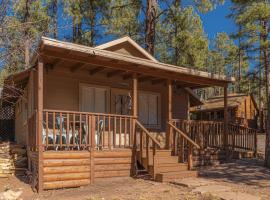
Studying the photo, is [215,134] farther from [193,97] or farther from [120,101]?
[120,101]

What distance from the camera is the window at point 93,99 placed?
42.9 feet

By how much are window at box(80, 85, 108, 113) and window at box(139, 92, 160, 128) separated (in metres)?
1.79

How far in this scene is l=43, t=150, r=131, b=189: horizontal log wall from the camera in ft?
30.1

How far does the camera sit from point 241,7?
545 inches

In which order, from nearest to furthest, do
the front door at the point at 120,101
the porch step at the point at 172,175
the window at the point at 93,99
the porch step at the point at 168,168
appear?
the porch step at the point at 172,175 → the porch step at the point at 168,168 → the window at the point at 93,99 → the front door at the point at 120,101

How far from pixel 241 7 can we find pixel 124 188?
852 centimetres

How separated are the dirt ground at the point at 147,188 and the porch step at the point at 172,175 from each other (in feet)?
0.81

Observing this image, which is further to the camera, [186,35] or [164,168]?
[186,35]

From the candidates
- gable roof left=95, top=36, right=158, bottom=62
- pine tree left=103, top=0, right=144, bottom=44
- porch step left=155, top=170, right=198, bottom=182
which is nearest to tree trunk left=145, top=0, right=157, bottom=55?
pine tree left=103, top=0, right=144, bottom=44

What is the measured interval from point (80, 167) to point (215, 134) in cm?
645

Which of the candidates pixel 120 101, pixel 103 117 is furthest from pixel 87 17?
pixel 103 117

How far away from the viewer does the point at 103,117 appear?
10469 millimetres

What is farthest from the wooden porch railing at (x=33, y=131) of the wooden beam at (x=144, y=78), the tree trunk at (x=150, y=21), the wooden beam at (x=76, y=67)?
the tree trunk at (x=150, y=21)

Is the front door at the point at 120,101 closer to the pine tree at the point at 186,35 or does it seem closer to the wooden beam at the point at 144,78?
the wooden beam at the point at 144,78
